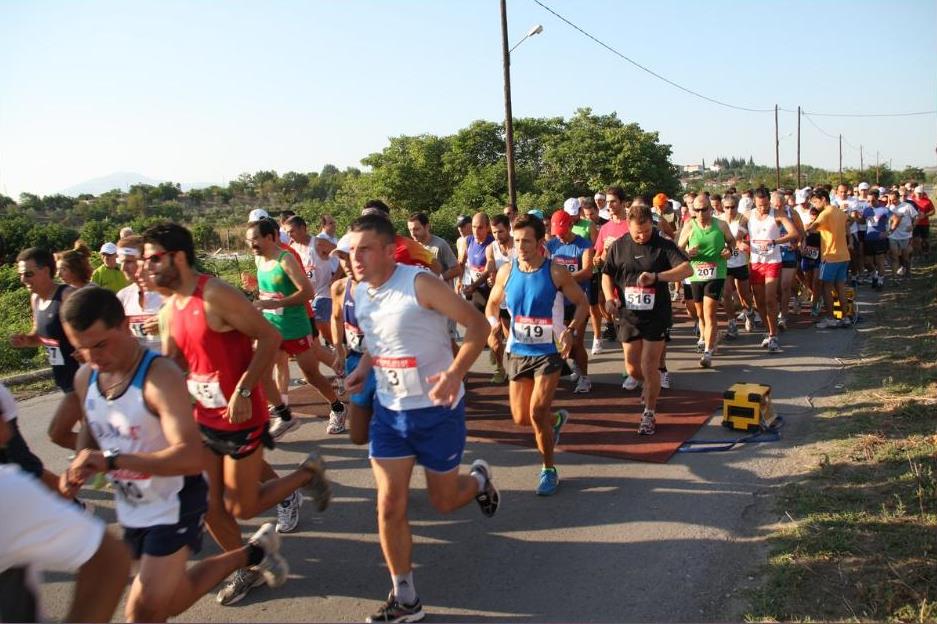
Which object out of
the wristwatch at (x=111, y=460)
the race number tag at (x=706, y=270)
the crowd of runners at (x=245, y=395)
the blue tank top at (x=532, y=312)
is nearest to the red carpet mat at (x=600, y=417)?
the crowd of runners at (x=245, y=395)

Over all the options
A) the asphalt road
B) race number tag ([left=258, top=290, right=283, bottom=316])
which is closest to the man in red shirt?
the asphalt road

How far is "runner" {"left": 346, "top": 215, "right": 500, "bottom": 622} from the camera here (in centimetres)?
373

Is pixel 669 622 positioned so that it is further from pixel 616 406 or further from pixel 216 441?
pixel 616 406

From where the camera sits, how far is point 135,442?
120 inches

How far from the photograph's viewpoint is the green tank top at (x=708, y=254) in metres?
8.78

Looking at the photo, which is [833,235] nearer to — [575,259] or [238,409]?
A: [575,259]

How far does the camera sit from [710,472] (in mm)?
5688

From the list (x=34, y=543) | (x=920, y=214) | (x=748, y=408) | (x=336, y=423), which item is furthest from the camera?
(x=920, y=214)

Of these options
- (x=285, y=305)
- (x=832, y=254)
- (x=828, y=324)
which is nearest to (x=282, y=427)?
(x=285, y=305)

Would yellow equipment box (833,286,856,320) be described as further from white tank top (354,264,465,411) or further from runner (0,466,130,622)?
runner (0,466,130,622)

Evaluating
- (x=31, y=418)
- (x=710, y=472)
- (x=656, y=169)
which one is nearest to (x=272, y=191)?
(x=656, y=169)

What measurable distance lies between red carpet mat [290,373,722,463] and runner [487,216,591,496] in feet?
3.43

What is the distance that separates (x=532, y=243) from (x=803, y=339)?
21.7 feet

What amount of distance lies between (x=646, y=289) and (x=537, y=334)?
161cm
